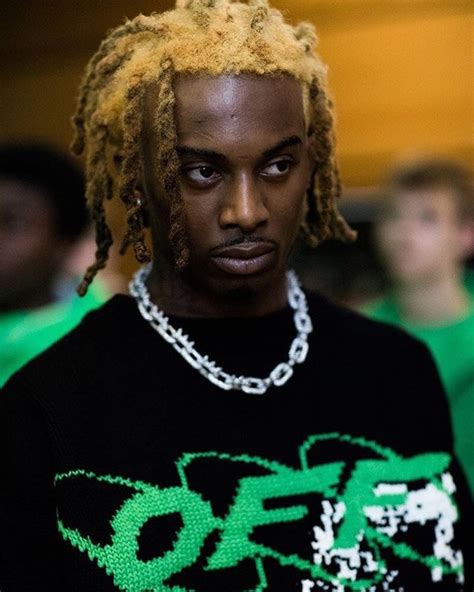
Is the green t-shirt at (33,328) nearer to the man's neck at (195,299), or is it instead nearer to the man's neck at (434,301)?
the man's neck at (195,299)

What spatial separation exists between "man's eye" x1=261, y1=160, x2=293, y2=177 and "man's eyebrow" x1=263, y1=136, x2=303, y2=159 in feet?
0.07

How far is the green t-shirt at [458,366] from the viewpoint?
3035 millimetres

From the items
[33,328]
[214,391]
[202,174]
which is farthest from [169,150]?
[33,328]

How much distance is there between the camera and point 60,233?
3.34 m

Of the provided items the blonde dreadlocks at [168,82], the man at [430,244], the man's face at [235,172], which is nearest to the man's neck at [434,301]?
the man at [430,244]

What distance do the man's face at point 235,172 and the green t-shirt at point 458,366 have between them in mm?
1316

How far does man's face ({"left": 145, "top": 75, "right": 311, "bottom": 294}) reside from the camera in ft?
5.49

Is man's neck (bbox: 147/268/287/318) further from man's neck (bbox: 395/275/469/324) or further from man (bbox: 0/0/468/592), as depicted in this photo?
man's neck (bbox: 395/275/469/324)

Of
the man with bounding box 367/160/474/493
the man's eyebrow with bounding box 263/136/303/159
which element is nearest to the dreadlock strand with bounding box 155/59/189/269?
the man's eyebrow with bounding box 263/136/303/159

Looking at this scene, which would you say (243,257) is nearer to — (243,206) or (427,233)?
(243,206)

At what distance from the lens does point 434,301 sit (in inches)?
137

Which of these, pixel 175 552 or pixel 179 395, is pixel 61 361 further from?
pixel 175 552

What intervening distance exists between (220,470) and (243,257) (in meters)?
0.38

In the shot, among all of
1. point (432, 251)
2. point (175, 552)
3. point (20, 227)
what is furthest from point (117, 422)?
point (432, 251)
